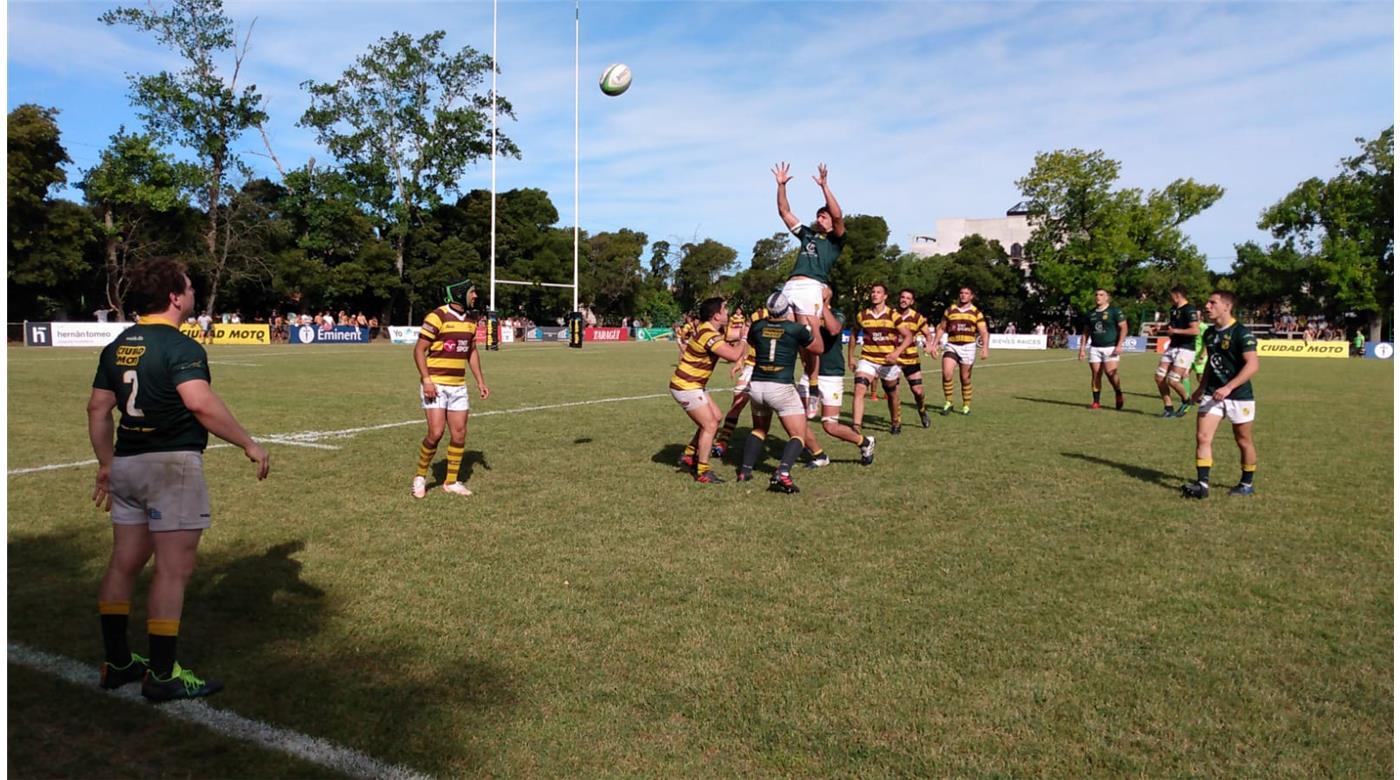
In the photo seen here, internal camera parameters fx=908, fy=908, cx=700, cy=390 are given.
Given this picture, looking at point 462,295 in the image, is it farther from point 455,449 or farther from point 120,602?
point 120,602

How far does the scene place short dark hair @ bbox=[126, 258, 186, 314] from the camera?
392 cm

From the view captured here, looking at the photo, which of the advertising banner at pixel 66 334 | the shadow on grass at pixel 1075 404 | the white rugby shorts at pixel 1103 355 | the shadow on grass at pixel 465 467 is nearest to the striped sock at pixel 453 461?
the shadow on grass at pixel 465 467

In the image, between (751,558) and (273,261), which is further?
(273,261)

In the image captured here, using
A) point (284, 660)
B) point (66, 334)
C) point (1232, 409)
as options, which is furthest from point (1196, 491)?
point (66, 334)

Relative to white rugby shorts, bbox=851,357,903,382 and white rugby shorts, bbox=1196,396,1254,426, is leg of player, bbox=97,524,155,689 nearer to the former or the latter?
white rugby shorts, bbox=1196,396,1254,426

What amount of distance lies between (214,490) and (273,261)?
4809cm

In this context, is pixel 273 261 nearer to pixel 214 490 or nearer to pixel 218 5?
pixel 218 5

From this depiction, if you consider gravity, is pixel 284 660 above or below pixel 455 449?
below

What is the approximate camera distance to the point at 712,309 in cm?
907

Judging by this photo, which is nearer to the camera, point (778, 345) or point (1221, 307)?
point (1221, 307)

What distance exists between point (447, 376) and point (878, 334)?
6.58m

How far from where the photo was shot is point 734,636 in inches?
185

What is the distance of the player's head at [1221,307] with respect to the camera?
8.23 metres

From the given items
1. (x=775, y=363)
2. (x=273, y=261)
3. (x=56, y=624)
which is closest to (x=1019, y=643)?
(x=775, y=363)
